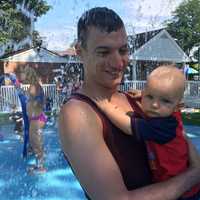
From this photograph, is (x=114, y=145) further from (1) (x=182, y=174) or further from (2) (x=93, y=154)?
(1) (x=182, y=174)

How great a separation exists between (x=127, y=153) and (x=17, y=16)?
1254 inches

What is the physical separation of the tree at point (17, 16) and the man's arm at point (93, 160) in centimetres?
2824

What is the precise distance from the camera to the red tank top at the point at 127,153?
1798 mm

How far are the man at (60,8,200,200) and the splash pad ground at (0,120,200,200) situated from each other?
14.0 ft

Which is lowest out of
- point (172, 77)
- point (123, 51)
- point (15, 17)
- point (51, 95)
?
point (51, 95)

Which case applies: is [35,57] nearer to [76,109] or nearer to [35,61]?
[35,61]

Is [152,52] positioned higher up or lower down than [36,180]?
higher up

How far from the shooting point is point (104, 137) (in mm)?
1773

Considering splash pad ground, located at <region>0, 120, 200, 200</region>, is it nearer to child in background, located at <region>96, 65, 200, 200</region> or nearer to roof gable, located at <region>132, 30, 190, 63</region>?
child in background, located at <region>96, 65, 200, 200</region>

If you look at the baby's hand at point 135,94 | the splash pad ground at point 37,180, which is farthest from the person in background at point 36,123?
the baby's hand at point 135,94

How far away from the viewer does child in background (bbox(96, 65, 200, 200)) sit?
188 cm

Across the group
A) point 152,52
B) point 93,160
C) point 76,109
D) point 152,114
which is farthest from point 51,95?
point 93,160

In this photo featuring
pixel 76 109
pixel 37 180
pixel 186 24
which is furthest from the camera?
pixel 186 24

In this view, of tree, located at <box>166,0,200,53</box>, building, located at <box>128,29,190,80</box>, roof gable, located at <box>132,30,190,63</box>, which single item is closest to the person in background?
building, located at <box>128,29,190,80</box>
